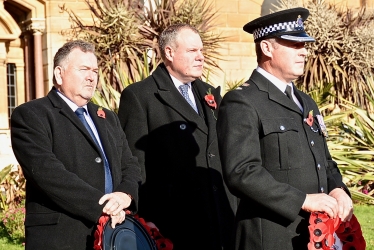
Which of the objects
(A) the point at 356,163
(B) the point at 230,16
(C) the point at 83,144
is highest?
(B) the point at 230,16

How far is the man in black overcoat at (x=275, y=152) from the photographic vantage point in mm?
3816

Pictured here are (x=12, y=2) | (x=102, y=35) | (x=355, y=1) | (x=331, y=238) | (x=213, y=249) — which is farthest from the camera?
(x=355, y=1)

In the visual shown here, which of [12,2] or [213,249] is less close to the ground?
[12,2]

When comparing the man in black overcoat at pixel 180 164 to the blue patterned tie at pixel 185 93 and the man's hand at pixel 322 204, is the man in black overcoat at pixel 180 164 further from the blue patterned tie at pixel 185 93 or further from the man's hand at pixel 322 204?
the man's hand at pixel 322 204

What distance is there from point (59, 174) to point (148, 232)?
60 centimetres

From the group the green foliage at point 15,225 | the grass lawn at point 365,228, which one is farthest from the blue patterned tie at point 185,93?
the green foliage at point 15,225

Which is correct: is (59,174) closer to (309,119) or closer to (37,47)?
(309,119)

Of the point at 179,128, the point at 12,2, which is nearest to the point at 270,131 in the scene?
the point at 179,128

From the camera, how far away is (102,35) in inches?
460

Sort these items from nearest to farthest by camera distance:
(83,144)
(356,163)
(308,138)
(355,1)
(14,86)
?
(308,138) → (83,144) → (356,163) → (14,86) → (355,1)

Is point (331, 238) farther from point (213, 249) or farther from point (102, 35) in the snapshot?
point (102, 35)

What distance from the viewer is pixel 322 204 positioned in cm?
379

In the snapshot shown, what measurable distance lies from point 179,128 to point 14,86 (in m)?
13.0

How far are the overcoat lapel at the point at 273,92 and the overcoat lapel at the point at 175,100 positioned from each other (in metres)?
1.30
